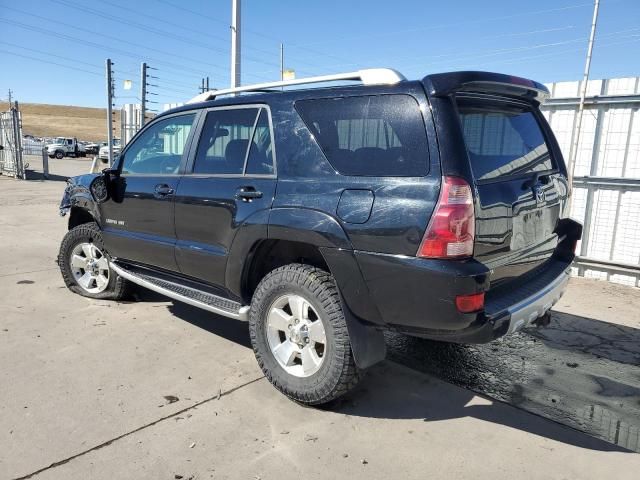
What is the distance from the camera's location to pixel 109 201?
179 inches

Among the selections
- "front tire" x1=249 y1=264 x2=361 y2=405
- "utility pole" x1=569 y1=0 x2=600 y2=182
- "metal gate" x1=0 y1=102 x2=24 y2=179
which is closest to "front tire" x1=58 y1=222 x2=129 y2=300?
"front tire" x1=249 y1=264 x2=361 y2=405

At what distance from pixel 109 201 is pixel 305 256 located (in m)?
2.38

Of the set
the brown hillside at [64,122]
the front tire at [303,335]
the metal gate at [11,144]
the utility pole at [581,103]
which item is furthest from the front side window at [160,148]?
the brown hillside at [64,122]

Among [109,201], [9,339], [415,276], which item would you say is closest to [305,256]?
[415,276]

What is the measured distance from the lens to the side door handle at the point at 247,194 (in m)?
3.19

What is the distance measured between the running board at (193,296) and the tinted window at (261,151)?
949mm

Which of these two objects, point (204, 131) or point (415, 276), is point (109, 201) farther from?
point (415, 276)

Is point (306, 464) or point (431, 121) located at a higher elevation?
point (431, 121)

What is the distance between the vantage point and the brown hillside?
75.2 m

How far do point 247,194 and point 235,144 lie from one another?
55cm

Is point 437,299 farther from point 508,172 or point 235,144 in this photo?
point 235,144

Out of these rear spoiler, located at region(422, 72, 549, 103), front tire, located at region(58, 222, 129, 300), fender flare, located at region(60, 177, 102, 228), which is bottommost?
front tire, located at region(58, 222, 129, 300)

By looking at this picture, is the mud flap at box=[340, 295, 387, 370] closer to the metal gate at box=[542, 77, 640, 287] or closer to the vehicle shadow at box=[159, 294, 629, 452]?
the vehicle shadow at box=[159, 294, 629, 452]

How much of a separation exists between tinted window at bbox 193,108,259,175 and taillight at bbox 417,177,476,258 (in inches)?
61.7
